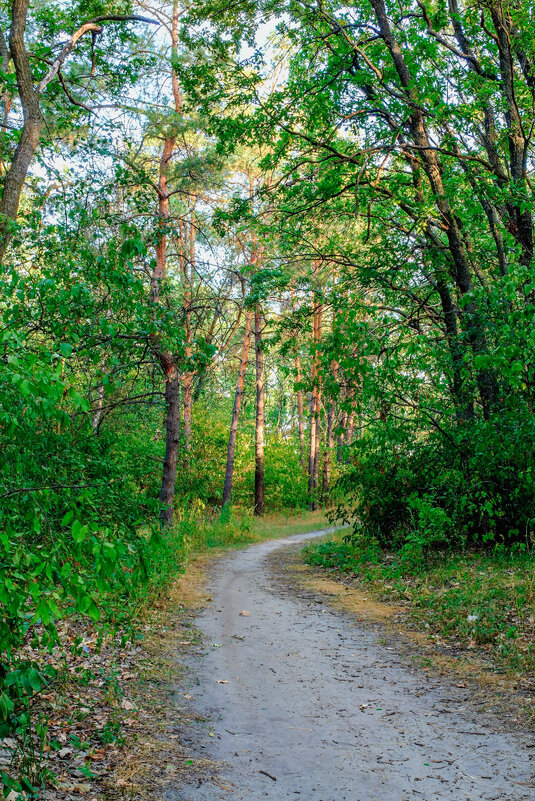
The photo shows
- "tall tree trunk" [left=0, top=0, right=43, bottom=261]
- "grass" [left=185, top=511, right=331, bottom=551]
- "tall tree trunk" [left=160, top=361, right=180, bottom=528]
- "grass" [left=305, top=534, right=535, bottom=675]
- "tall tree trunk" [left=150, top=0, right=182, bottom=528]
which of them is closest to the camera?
"tall tree trunk" [left=0, top=0, right=43, bottom=261]

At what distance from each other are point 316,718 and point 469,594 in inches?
138

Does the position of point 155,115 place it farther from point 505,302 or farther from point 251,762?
point 251,762

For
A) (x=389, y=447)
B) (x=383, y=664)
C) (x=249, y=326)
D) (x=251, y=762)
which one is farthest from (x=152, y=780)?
(x=249, y=326)

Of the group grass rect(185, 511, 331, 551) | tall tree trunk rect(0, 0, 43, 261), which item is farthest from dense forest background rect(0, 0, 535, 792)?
grass rect(185, 511, 331, 551)

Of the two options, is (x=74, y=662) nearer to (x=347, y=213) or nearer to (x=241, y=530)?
(x=347, y=213)

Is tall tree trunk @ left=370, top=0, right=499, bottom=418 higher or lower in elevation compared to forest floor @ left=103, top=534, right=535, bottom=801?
higher

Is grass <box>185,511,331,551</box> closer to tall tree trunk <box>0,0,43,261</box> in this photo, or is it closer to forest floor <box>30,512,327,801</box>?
forest floor <box>30,512,327,801</box>

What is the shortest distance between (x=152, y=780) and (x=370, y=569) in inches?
291

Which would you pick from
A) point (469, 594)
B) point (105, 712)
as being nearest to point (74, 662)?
point (105, 712)

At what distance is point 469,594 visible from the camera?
748 centimetres

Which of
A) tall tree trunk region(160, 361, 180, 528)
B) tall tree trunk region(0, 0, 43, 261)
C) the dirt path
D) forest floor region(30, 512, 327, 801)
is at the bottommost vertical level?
the dirt path

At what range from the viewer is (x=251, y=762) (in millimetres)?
4023

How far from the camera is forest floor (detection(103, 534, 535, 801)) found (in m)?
3.71

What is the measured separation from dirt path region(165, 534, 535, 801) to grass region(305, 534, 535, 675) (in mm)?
805
